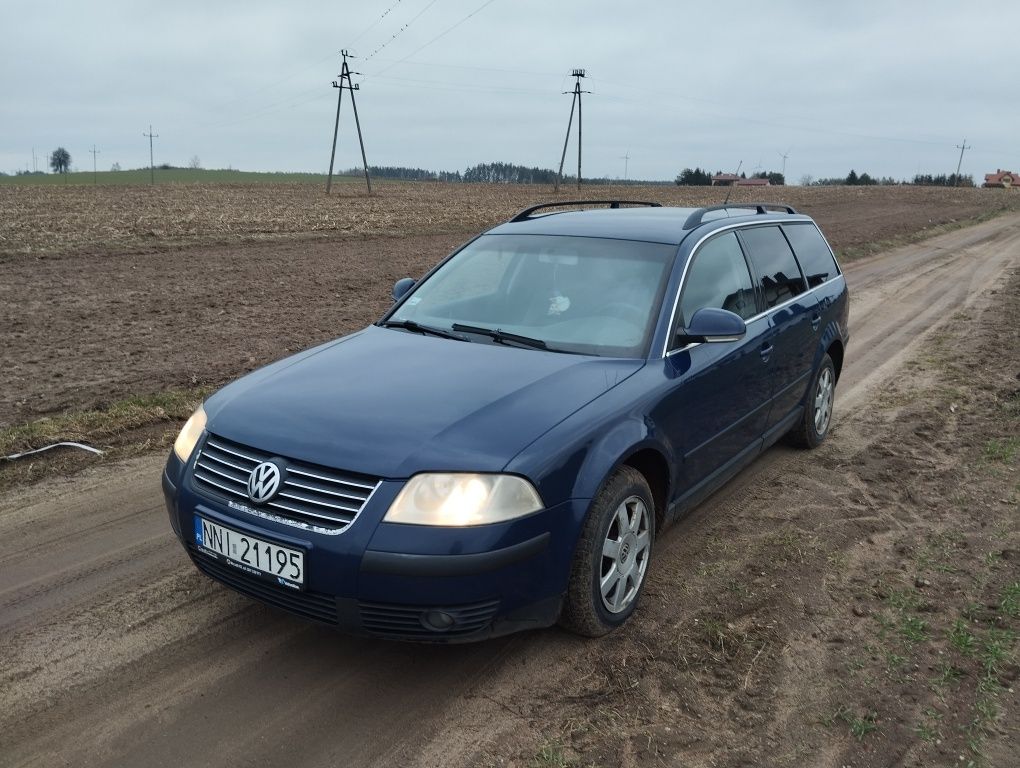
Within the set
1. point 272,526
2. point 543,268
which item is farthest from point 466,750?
point 543,268

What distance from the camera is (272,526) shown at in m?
3.03

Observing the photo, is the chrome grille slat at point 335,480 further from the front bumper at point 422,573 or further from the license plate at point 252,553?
the license plate at point 252,553

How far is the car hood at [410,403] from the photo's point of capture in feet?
10.0

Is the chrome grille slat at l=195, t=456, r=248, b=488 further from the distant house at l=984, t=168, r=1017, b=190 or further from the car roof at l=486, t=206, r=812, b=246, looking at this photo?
the distant house at l=984, t=168, r=1017, b=190

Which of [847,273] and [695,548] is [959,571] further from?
[847,273]

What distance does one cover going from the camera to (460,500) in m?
2.96

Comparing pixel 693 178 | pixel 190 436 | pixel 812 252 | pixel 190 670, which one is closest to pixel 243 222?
pixel 812 252

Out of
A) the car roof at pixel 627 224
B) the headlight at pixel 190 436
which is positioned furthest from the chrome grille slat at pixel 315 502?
the car roof at pixel 627 224

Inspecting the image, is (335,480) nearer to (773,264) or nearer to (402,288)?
(402,288)

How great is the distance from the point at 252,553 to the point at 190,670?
1.98 ft

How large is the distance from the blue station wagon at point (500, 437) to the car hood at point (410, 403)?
0.01m

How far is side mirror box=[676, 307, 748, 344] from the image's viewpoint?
4012mm

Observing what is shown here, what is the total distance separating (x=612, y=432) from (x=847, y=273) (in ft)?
48.5

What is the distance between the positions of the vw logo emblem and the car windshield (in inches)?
53.4
